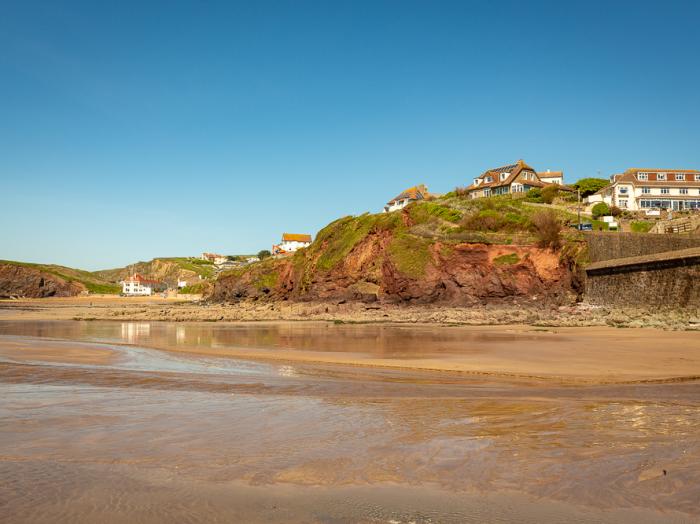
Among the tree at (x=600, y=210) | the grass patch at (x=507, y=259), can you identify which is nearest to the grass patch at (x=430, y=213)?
the grass patch at (x=507, y=259)

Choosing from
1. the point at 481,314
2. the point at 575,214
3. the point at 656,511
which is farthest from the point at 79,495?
the point at 575,214

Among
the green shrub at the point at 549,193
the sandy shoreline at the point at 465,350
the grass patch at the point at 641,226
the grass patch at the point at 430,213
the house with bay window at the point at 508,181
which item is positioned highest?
the house with bay window at the point at 508,181

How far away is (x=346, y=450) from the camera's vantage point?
6562mm

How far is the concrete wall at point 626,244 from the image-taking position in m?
38.1

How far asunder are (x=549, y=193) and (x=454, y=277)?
120 ft

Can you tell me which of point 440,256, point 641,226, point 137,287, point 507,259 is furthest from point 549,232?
point 137,287

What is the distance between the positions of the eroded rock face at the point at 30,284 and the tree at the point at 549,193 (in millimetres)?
105238

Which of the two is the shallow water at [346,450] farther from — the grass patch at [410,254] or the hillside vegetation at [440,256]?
the grass patch at [410,254]

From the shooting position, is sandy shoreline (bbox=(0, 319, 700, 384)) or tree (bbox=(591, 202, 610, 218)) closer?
sandy shoreline (bbox=(0, 319, 700, 384))

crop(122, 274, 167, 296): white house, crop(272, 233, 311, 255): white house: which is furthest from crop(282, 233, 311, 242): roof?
crop(122, 274, 167, 296): white house

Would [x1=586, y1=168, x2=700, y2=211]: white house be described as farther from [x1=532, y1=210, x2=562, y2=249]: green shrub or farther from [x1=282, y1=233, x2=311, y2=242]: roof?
[x1=282, y1=233, x2=311, y2=242]: roof

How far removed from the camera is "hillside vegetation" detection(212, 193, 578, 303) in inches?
1588

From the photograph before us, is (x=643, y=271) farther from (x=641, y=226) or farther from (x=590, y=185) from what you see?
(x=590, y=185)

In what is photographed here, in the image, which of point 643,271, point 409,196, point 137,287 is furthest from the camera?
point 137,287
